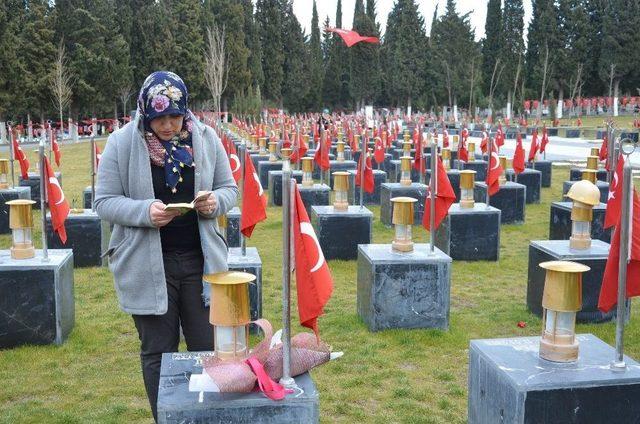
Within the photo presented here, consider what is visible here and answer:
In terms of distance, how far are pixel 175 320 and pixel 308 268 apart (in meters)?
0.81

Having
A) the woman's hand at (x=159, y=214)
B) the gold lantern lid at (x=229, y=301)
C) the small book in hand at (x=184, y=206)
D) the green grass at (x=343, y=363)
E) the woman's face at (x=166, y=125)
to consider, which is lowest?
the green grass at (x=343, y=363)

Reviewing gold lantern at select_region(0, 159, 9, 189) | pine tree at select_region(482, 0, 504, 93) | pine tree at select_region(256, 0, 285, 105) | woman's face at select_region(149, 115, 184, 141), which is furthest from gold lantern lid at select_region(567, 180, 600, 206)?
pine tree at select_region(256, 0, 285, 105)

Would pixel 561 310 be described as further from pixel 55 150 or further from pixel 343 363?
pixel 55 150

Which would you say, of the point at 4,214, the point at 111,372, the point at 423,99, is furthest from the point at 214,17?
the point at 111,372

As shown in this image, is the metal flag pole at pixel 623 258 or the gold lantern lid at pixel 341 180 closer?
the metal flag pole at pixel 623 258

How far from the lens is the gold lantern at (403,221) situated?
5.21m

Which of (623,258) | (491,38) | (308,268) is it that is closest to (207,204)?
(308,268)

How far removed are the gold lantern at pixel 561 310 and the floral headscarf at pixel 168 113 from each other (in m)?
1.51

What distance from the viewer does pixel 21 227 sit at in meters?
5.00

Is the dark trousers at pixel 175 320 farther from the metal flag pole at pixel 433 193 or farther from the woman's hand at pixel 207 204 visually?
the metal flag pole at pixel 433 193

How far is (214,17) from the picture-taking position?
1854 inches

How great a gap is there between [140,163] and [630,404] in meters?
2.10

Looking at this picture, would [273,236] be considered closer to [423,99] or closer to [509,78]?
[509,78]

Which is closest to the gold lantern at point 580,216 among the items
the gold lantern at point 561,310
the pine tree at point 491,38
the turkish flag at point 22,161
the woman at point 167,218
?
the gold lantern at point 561,310
